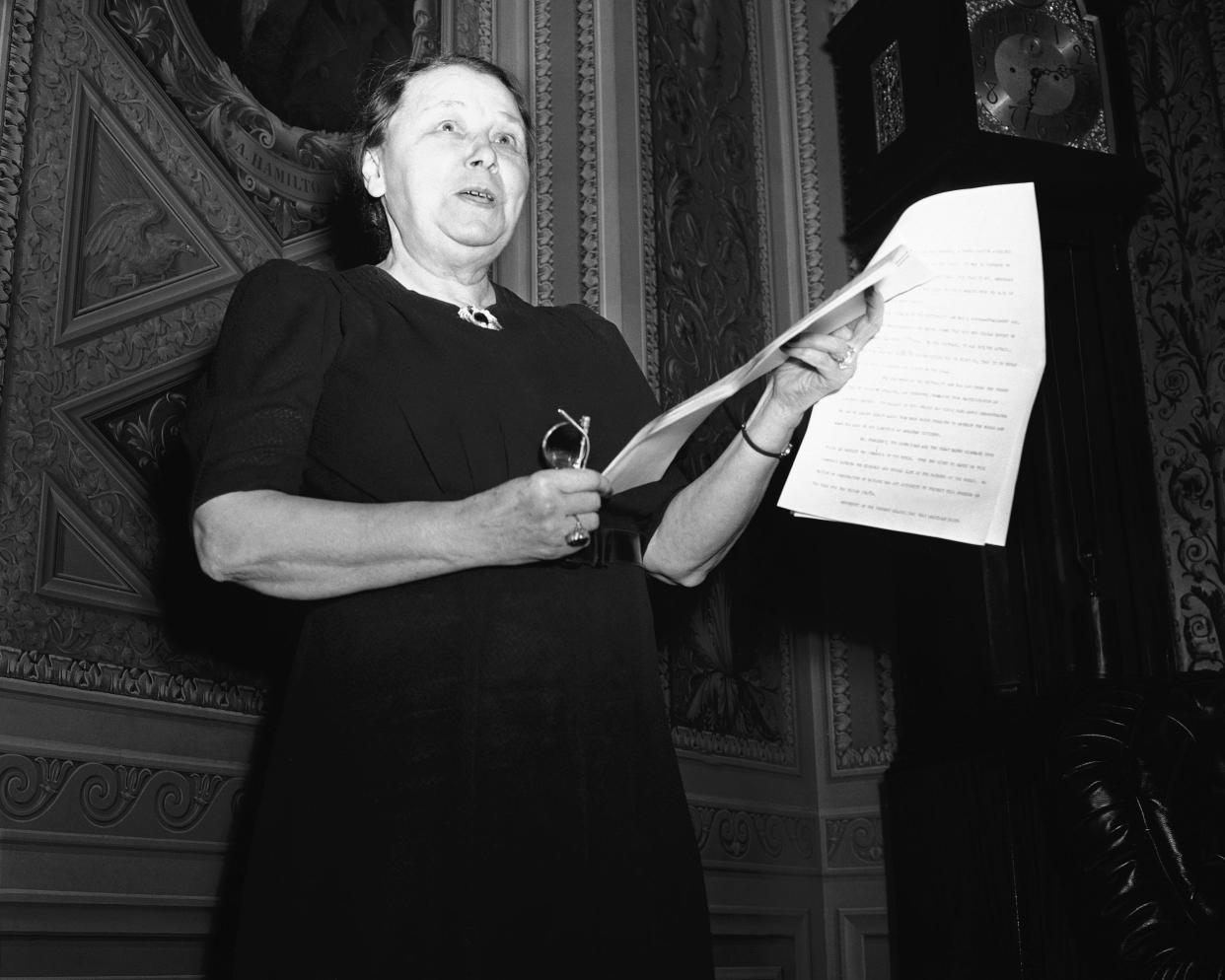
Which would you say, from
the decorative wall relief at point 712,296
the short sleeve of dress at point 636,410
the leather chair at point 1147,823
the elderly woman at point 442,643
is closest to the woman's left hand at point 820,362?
the elderly woman at point 442,643

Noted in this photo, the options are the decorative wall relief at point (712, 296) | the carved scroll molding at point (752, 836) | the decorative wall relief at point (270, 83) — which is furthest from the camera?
the decorative wall relief at point (712, 296)

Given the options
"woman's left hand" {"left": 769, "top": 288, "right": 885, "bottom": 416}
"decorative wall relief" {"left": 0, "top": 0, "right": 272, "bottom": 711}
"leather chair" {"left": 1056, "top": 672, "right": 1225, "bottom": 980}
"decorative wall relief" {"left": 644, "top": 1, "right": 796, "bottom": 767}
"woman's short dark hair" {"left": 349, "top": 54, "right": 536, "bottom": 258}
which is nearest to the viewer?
"woman's left hand" {"left": 769, "top": 288, "right": 885, "bottom": 416}

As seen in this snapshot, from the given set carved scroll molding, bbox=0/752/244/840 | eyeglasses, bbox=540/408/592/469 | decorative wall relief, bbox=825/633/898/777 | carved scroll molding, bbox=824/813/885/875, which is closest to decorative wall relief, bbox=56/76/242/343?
carved scroll molding, bbox=0/752/244/840

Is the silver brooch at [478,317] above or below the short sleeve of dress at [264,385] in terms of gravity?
above

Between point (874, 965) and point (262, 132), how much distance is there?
2.10 meters

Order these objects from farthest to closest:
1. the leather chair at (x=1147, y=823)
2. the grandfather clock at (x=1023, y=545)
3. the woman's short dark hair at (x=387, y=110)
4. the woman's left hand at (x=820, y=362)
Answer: the grandfather clock at (x=1023, y=545), the leather chair at (x=1147, y=823), the woman's short dark hair at (x=387, y=110), the woman's left hand at (x=820, y=362)

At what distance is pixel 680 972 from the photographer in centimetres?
106

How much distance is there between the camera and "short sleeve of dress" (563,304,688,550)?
1363 millimetres

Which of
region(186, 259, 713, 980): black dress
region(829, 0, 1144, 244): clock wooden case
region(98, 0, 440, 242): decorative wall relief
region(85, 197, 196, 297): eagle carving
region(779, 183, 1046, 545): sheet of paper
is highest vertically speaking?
region(829, 0, 1144, 244): clock wooden case

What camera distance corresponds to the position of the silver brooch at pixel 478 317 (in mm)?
1309

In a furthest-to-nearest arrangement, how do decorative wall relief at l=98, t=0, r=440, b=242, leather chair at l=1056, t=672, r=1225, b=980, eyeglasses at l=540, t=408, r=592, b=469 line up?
1. decorative wall relief at l=98, t=0, r=440, b=242
2. leather chair at l=1056, t=672, r=1225, b=980
3. eyeglasses at l=540, t=408, r=592, b=469

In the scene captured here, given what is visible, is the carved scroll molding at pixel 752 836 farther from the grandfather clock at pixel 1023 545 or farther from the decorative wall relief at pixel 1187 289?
the decorative wall relief at pixel 1187 289

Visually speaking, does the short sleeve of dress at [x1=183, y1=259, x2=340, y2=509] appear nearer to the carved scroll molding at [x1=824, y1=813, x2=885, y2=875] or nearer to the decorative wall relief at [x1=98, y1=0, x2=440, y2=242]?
the decorative wall relief at [x1=98, y1=0, x2=440, y2=242]

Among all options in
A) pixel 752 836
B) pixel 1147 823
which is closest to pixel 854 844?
pixel 752 836
